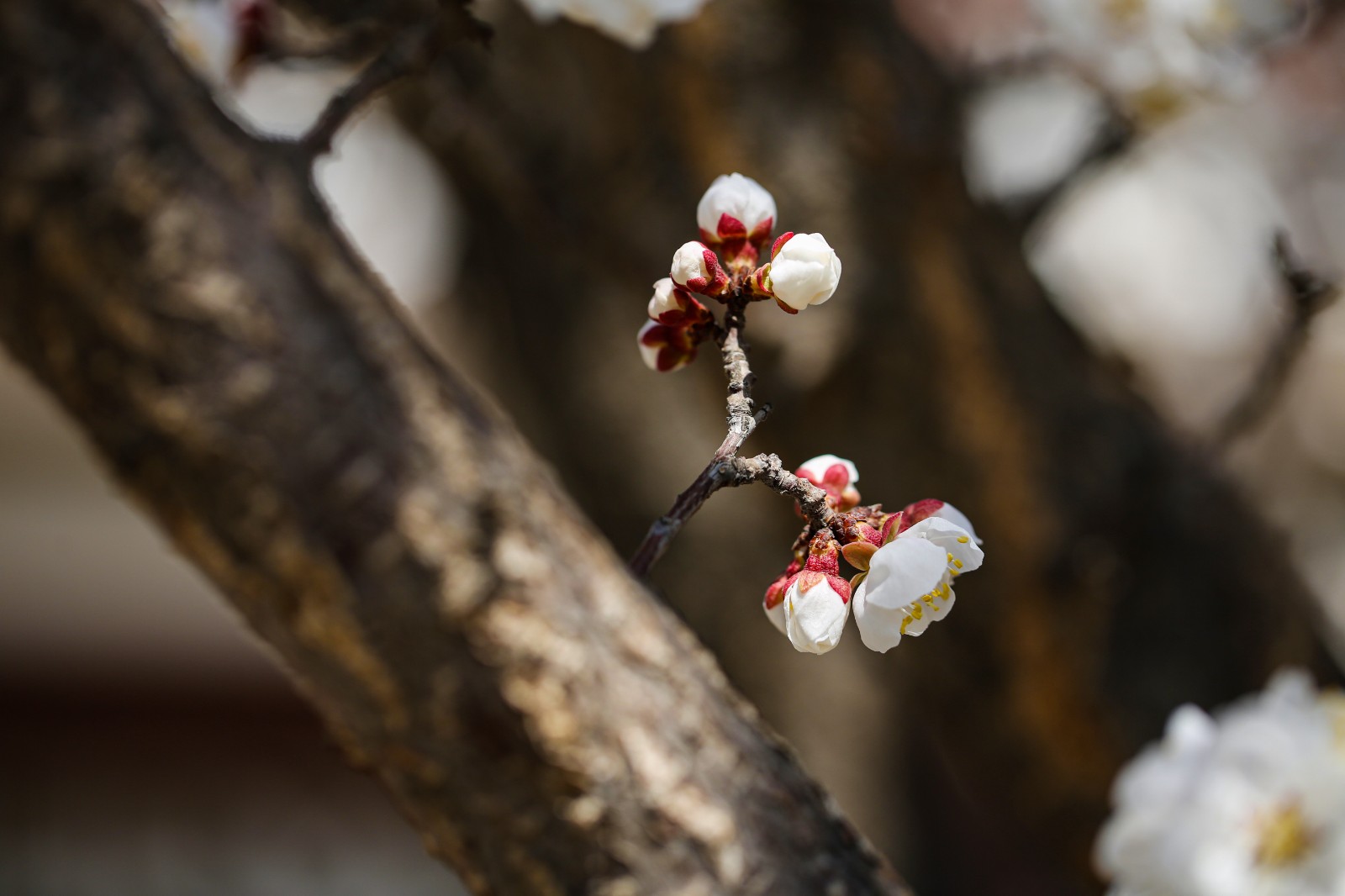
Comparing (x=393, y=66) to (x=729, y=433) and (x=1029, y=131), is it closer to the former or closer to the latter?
(x=729, y=433)

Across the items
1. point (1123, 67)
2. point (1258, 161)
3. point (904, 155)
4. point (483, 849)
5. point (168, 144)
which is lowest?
point (483, 849)

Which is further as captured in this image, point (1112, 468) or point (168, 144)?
point (1112, 468)

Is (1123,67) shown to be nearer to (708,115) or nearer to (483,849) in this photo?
(708,115)

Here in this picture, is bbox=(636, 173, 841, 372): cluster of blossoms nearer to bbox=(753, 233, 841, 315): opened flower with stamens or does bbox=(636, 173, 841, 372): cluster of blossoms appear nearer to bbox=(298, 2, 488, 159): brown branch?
bbox=(753, 233, 841, 315): opened flower with stamens

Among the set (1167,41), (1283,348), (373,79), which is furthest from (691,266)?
(1167,41)

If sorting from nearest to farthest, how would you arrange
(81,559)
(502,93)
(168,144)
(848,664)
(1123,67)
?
(168,144)
(1123,67)
(502,93)
(848,664)
(81,559)

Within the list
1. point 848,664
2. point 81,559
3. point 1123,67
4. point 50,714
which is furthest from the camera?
point 81,559

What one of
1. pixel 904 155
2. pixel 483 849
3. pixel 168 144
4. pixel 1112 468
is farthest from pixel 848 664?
pixel 168 144
